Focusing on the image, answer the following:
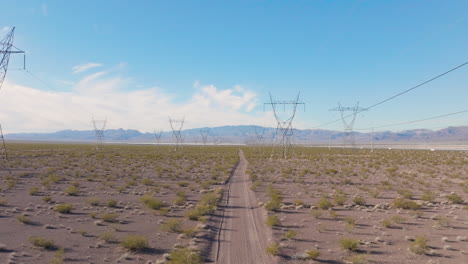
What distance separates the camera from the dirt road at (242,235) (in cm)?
1059

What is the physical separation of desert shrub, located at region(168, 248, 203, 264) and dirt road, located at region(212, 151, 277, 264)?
72 cm

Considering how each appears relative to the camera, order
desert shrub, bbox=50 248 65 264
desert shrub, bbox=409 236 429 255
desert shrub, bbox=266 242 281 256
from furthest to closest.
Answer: desert shrub, bbox=409 236 429 255 < desert shrub, bbox=266 242 281 256 < desert shrub, bbox=50 248 65 264

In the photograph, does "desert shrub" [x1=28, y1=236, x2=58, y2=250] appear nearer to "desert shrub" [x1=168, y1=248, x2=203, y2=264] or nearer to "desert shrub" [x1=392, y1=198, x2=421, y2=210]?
"desert shrub" [x1=168, y1=248, x2=203, y2=264]

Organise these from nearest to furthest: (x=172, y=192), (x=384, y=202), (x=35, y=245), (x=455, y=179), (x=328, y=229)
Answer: (x=35, y=245) → (x=328, y=229) → (x=384, y=202) → (x=172, y=192) → (x=455, y=179)

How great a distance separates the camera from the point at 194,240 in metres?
12.4

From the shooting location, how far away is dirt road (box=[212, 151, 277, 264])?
34.7ft

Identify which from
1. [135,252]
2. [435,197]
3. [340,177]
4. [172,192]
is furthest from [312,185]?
[135,252]

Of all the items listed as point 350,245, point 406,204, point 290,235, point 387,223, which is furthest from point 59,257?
point 406,204

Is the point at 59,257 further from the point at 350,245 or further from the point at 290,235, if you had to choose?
the point at 350,245

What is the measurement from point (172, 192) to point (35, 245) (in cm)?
1331

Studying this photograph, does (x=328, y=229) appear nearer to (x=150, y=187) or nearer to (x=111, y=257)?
(x=111, y=257)

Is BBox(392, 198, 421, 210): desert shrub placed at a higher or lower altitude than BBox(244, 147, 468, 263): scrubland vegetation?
higher

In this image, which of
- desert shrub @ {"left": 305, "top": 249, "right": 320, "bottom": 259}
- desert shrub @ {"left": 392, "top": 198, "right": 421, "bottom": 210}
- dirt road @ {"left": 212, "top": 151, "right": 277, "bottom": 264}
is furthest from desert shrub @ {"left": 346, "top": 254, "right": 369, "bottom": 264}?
desert shrub @ {"left": 392, "top": 198, "right": 421, "bottom": 210}

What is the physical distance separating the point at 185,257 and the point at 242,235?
11.8ft
